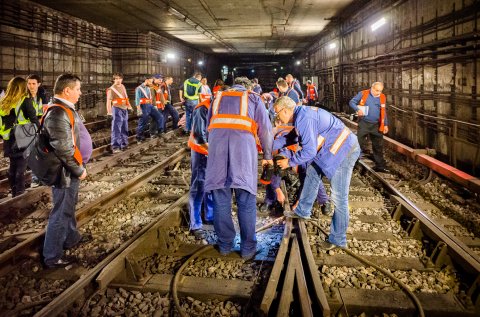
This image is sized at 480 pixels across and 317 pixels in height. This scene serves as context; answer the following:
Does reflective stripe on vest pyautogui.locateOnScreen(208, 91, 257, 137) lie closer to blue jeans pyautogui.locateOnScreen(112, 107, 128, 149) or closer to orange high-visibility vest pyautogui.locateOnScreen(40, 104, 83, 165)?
orange high-visibility vest pyautogui.locateOnScreen(40, 104, 83, 165)

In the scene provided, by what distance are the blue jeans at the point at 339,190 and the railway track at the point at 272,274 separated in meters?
0.21

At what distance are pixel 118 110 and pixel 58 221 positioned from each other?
6.06 meters

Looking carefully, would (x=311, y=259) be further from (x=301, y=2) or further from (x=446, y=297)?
(x=301, y=2)

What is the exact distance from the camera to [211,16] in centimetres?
1434

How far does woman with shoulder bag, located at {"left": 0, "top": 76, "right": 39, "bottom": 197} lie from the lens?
205 inches

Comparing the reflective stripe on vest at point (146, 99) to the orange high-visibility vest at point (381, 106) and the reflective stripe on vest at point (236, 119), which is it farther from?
the reflective stripe on vest at point (236, 119)

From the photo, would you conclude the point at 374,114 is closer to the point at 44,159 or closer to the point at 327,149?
the point at 327,149

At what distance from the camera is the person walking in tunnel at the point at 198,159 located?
4.02 m

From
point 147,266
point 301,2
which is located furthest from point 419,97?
point 147,266

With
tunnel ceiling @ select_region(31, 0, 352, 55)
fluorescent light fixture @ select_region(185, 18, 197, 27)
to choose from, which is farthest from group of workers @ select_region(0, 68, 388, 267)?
fluorescent light fixture @ select_region(185, 18, 197, 27)

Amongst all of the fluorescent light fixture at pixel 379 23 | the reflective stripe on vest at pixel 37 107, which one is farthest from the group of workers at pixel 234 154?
the fluorescent light fixture at pixel 379 23

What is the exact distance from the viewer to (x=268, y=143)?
11.9 ft

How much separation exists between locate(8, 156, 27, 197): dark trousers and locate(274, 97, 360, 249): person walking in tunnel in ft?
14.8

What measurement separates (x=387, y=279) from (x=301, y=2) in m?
11.1
